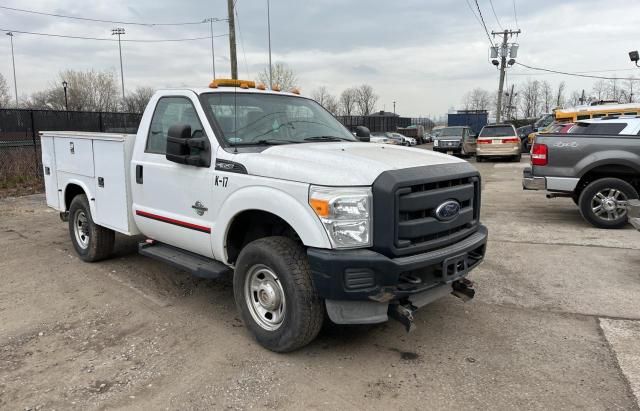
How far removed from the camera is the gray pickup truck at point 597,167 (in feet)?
26.1

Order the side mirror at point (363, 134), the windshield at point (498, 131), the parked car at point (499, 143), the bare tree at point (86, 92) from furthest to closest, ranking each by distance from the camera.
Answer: the bare tree at point (86, 92) → the windshield at point (498, 131) → the parked car at point (499, 143) → the side mirror at point (363, 134)

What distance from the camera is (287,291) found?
3586 millimetres

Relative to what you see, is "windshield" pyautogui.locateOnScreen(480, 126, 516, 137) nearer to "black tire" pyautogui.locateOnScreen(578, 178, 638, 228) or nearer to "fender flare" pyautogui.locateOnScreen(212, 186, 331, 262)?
"black tire" pyautogui.locateOnScreen(578, 178, 638, 228)

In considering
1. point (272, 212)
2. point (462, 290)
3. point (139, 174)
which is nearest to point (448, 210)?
point (462, 290)

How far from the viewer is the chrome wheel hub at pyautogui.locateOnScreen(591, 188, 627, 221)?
805 centimetres

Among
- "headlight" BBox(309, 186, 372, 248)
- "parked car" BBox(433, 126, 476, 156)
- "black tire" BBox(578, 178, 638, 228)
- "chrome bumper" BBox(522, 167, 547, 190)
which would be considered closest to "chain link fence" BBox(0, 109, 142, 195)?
"chrome bumper" BBox(522, 167, 547, 190)

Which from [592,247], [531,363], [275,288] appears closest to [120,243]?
[275,288]

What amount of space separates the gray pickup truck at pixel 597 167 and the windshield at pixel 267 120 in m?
4.72

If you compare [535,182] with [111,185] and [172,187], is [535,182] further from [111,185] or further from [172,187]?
[111,185]

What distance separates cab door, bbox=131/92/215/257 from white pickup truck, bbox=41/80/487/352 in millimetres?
15

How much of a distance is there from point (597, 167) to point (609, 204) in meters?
0.64

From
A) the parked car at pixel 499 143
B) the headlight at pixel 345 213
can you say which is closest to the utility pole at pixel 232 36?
the parked car at pixel 499 143

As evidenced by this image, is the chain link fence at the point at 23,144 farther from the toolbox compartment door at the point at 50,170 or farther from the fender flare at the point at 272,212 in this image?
the fender flare at the point at 272,212

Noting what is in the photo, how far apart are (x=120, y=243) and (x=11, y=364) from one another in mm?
3699
